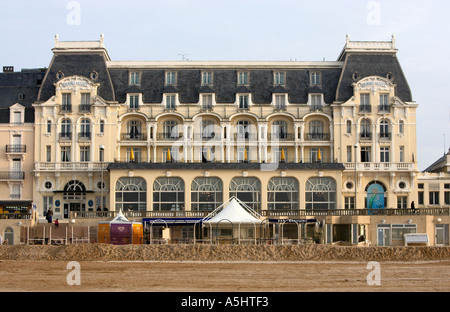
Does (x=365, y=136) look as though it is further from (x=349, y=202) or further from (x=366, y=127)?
(x=349, y=202)

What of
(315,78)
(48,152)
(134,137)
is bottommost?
(48,152)

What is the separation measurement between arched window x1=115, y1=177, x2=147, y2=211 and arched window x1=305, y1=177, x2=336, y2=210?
15.1 metres

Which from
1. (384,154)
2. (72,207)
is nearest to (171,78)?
(72,207)

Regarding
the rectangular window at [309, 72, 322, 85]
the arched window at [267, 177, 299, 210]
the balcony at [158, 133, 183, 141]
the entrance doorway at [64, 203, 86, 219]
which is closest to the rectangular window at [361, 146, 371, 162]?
the rectangular window at [309, 72, 322, 85]

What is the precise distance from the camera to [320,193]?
7050 cm

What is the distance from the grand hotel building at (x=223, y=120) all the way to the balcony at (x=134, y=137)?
10cm

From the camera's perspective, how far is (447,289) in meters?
30.8

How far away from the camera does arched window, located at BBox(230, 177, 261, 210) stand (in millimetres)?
70062

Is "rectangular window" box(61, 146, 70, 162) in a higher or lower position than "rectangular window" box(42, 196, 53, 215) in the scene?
higher

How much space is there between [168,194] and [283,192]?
1059 centimetres

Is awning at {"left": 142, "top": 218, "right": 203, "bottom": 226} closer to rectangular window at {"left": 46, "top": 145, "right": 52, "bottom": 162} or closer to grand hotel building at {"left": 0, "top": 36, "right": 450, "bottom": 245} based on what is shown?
grand hotel building at {"left": 0, "top": 36, "right": 450, "bottom": 245}

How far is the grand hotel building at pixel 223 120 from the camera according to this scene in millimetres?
75375

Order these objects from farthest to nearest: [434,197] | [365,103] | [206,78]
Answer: [206,78], [434,197], [365,103]

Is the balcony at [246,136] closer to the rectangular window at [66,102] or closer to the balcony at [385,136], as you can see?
the balcony at [385,136]
